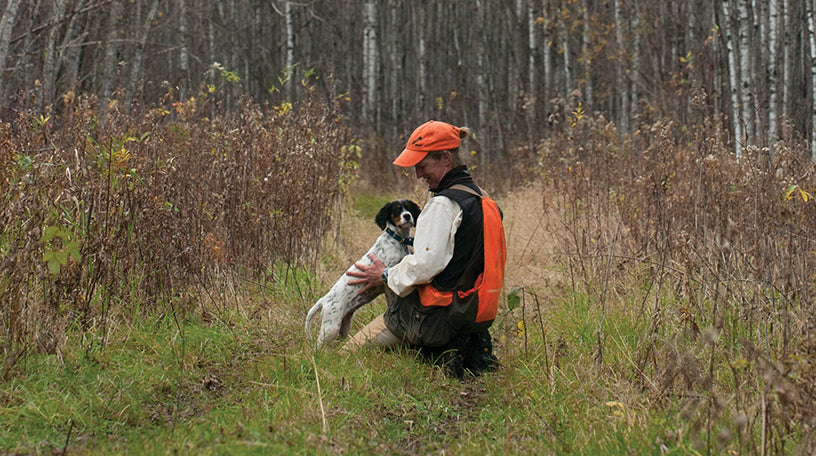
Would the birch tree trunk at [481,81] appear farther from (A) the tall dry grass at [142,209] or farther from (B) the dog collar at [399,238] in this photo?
(B) the dog collar at [399,238]

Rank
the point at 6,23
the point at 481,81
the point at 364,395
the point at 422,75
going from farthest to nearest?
the point at 481,81 < the point at 422,75 < the point at 6,23 < the point at 364,395

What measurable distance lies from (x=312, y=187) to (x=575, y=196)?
2.27 metres

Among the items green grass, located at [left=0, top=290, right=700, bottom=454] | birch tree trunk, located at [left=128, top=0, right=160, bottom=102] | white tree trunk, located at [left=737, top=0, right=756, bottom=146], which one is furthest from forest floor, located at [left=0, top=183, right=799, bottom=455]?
birch tree trunk, located at [left=128, top=0, right=160, bottom=102]

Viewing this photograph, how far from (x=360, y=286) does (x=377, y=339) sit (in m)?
0.34

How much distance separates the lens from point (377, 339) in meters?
3.99

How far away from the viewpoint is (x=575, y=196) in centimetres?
581

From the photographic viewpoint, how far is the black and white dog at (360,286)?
405 centimetres

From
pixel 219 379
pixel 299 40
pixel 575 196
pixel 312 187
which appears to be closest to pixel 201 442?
pixel 219 379

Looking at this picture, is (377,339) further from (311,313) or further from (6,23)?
(6,23)

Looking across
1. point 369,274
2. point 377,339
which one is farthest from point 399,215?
point 377,339

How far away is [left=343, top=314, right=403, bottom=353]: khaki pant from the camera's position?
13.0ft

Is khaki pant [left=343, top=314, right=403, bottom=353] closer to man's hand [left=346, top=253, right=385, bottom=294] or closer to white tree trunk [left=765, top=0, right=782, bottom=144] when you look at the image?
man's hand [left=346, top=253, right=385, bottom=294]

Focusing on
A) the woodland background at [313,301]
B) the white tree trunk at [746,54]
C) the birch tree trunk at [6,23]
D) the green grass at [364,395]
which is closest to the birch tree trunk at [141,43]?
the woodland background at [313,301]

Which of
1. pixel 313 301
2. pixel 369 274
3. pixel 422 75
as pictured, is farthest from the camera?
pixel 422 75
